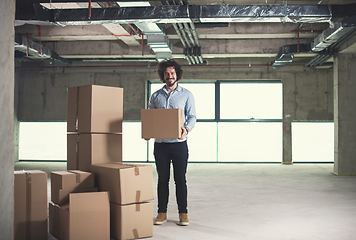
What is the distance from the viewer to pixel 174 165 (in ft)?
9.81

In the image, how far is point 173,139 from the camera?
290cm

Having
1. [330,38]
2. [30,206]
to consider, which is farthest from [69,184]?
[330,38]

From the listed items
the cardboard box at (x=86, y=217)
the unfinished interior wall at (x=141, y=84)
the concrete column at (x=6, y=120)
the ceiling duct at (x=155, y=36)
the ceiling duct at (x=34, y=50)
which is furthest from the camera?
the unfinished interior wall at (x=141, y=84)

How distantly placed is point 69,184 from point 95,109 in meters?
0.63

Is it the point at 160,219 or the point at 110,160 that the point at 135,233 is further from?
the point at 110,160

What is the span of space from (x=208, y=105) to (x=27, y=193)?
7.33 m

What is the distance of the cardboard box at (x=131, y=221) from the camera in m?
2.55

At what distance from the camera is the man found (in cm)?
293

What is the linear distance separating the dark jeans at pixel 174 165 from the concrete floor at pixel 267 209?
238 millimetres

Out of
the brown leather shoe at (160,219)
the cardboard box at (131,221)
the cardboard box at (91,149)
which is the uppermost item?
the cardboard box at (91,149)

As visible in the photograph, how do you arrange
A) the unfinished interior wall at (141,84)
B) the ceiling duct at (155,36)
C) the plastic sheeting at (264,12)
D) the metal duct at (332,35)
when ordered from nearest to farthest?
the plastic sheeting at (264,12) < the ceiling duct at (155,36) < the metal duct at (332,35) < the unfinished interior wall at (141,84)

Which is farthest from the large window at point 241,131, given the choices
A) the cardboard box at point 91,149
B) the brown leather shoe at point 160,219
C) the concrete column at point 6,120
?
the concrete column at point 6,120

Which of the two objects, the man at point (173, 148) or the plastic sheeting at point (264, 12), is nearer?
the man at point (173, 148)

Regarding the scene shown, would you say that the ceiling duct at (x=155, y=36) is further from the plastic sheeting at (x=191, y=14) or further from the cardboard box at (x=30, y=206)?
the cardboard box at (x=30, y=206)
